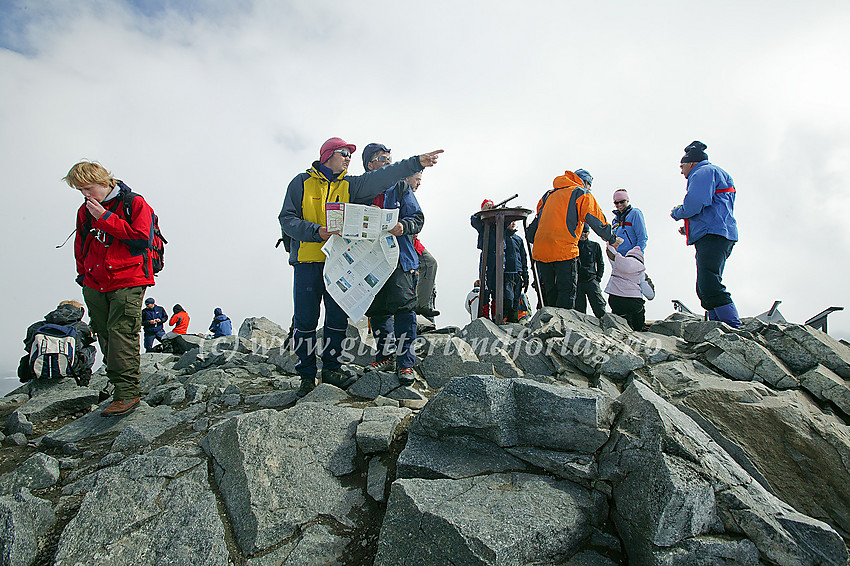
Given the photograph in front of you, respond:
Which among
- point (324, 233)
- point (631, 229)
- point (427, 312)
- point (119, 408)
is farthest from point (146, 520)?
point (631, 229)

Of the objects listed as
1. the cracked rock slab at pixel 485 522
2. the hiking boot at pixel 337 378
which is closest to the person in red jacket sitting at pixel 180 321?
the hiking boot at pixel 337 378

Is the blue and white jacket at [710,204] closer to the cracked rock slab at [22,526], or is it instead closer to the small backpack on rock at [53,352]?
the cracked rock slab at [22,526]

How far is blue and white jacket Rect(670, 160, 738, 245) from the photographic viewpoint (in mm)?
6109

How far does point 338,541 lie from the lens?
255cm

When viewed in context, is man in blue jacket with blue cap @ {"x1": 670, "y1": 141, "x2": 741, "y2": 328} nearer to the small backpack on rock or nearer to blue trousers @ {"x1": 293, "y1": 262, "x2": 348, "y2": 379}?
blue trousers @ {"x1": 293, "y1": 262, "x2": 348, "y2": 379}

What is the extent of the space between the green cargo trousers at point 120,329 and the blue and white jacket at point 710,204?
22.5 feet

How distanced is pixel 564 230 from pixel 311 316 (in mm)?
4592

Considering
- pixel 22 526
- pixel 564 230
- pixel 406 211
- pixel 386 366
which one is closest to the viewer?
pixel 22 526

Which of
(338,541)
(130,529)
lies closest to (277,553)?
(338,541)

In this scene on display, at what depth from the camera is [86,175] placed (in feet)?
13.8

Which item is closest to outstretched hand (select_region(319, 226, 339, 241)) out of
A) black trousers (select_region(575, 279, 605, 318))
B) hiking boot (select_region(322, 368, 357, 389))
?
hiking boot (select_region(322, 368, 357, 389))

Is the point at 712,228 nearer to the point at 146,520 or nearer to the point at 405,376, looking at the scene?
the point at 405,376

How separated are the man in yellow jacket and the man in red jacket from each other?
1.39m

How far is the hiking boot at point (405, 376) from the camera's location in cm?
468
